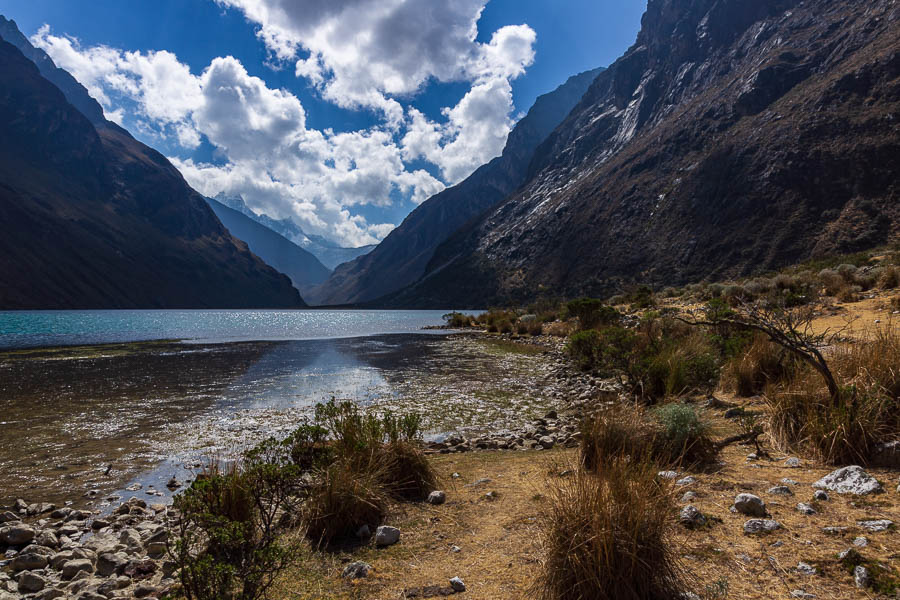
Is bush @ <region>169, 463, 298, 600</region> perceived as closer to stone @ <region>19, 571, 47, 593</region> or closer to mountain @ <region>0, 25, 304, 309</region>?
stone @ <region>19, 571, 47, 593</region>

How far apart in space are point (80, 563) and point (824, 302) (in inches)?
901

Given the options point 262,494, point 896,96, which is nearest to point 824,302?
point 262,494

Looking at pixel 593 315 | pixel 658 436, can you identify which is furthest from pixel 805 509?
pixel 593 315

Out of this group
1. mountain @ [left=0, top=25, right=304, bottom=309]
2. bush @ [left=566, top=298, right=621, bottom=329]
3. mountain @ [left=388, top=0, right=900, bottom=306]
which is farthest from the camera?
mountain @ [left=0, top=25, right=304, bottom=309]

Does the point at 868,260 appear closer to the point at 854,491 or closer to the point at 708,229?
the point at 854,491

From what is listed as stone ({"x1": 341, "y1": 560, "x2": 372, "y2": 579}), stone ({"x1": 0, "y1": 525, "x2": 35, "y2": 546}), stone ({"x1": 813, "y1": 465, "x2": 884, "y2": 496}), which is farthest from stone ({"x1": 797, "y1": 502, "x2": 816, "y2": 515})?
stone ({"x1": 0, "y1": 525, "x2": 35, "y2": 546})

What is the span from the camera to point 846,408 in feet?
15.7

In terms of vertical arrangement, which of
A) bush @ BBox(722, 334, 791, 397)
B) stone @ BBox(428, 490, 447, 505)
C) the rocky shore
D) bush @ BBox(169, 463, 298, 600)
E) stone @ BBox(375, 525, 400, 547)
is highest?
bush @ BBox(722, 334, 791, 397)

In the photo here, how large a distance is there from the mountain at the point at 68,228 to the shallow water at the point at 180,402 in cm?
12740

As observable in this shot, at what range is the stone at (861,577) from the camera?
2.69 meters

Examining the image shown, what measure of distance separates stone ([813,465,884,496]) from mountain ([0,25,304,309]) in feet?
492

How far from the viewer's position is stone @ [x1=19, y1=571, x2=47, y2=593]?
13.1 ft

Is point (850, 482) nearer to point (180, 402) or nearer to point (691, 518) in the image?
point (691, 518)

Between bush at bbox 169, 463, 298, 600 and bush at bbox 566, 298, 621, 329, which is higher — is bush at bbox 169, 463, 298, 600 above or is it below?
below
